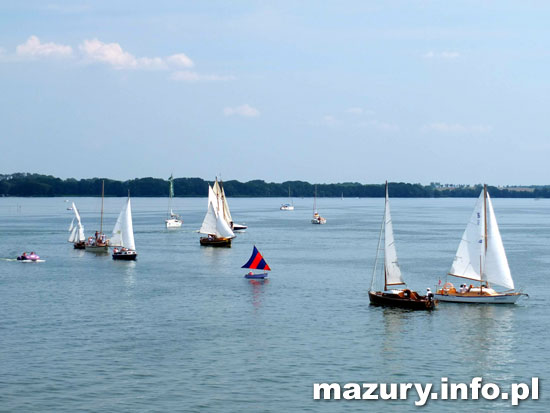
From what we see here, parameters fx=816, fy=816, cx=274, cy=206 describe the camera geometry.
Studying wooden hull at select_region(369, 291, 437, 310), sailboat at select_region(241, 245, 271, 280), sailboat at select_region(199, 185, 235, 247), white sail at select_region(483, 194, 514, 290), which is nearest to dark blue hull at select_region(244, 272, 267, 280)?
sailboat at select_region(241, 245, 271, 280)

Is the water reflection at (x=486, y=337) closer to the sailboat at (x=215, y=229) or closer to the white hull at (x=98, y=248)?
the white hull at (x=98, y=248)

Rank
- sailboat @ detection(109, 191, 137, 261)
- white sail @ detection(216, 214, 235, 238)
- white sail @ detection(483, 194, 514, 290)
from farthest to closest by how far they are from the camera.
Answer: white sail @ detection(216, 214, 235, 238)
sailboat @ detection(109, 191, 137, 261)
white sail @ detection(483, 194, 514, 290)

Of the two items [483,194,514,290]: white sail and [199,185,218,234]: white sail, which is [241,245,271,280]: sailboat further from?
[199,185,218,234]: white sail

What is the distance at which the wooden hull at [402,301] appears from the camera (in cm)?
7425

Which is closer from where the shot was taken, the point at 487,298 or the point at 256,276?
the point at 487,298

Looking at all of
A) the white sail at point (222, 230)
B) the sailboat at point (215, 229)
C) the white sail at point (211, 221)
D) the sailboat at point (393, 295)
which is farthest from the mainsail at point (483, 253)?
the white sail at point (211, 221)

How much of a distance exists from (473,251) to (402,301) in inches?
404

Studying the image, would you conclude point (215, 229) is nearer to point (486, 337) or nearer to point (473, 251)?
point (473, 251)

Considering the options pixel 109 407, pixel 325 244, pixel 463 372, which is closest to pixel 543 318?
pixel 463 372

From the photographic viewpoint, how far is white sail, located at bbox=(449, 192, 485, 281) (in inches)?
3137

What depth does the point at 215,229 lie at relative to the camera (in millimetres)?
149500

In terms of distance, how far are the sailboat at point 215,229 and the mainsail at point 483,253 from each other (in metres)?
72.6

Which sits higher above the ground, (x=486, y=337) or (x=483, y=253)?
(x=483, y=253)

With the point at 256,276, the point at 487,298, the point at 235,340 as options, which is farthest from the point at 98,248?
the point at 235,340
